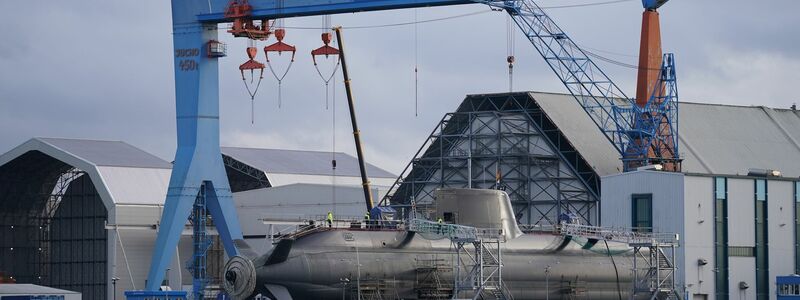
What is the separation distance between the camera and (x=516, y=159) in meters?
96.7

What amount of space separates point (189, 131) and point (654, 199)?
24261mm

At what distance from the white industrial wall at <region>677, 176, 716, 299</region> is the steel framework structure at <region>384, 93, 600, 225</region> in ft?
49.5

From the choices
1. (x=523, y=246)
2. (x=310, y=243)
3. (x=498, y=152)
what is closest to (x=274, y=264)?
(x=310, y=243)

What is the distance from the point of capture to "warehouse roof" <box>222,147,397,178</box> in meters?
116

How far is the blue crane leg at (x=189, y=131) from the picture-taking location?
77.6 meters

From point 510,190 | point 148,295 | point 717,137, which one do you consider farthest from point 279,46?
point 717,137

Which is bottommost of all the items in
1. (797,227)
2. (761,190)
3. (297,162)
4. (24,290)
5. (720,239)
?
(24,290)

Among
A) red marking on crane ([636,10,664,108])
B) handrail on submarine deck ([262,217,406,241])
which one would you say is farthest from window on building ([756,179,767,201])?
handrail on submarine deck ([262,217,406,241])

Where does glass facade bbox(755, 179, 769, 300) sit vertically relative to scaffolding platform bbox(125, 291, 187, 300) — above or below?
above

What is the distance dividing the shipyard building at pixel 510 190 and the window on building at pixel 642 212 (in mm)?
74

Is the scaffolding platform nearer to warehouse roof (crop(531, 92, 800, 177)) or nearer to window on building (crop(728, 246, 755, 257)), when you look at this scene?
window on building (crop(728, 246, 755, 257))

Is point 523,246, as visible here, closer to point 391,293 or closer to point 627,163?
point 391,293

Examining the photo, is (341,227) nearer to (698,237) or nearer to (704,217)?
(698,237)

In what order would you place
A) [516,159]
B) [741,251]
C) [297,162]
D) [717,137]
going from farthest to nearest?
[297,162], [717,137], [516,159], [741,251]
